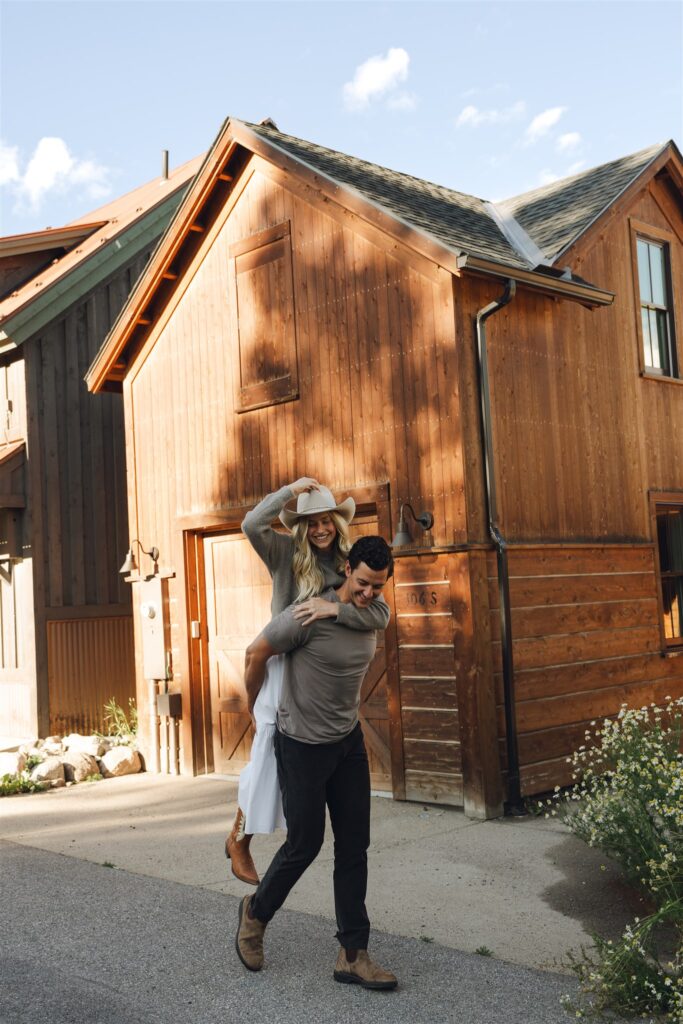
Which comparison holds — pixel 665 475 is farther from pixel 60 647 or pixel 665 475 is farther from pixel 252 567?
pixel 60 647

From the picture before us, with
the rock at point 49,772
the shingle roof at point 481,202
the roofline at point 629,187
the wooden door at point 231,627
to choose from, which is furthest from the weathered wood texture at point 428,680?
the rock at point 49,772

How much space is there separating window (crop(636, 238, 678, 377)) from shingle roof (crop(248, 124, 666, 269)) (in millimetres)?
875

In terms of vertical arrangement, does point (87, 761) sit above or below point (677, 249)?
below

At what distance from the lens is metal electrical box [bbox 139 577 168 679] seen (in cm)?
1142

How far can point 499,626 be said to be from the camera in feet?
28.7

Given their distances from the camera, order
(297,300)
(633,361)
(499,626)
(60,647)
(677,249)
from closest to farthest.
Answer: (499,626)
(297,300)
(633,361)
(677,249)
(60,647)

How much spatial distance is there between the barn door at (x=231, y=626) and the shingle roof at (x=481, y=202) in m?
3.57

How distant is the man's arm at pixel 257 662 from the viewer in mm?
4824

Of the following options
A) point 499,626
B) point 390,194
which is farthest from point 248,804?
point 390,194

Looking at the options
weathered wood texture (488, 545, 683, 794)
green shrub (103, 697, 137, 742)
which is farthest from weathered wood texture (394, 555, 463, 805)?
green shrub (103, 697, 137, 742)

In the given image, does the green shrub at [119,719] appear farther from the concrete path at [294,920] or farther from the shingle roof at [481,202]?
the shingle roof at [481,202]

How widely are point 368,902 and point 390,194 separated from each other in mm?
6702

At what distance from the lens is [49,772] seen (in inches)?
436

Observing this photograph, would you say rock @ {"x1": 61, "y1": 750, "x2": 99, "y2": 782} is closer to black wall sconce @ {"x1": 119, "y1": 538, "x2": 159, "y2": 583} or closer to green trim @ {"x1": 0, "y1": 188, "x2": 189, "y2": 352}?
black wall sconce @ {"x1": 119, "y1": 538, "x2": 159, "y2": 583}
